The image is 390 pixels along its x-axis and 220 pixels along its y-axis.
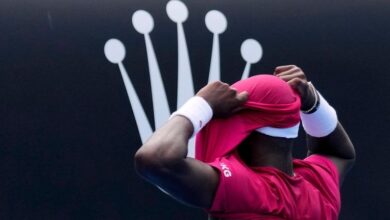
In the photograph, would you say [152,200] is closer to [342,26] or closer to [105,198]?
[105,198]

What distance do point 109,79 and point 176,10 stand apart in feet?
0.91

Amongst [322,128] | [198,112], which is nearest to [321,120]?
[322,128]

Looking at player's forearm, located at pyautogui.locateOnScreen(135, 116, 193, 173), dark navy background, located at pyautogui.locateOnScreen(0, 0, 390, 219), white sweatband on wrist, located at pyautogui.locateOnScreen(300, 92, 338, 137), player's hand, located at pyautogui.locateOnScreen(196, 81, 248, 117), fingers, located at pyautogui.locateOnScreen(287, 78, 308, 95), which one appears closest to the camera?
player's forearm, located at pyautogui.locateOnScreen(135, 116, 193, 173)

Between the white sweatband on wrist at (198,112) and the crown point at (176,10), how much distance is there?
100cm

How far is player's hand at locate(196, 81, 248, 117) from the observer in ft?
5.06

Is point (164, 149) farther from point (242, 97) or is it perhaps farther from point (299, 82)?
point (299, 82)

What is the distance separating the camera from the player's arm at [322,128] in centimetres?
173

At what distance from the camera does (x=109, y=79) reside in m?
2.47

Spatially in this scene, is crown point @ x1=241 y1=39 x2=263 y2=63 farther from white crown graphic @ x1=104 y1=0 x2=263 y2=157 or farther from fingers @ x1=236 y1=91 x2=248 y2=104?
fingers @ x1=236 y1=91 x2=248 y2=104

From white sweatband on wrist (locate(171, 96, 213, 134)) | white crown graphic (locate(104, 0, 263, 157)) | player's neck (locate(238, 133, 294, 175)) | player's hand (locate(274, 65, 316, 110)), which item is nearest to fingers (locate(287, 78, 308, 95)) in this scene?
player's hand (locate(274, 65, 316, 110))

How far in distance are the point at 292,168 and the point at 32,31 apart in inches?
40.7

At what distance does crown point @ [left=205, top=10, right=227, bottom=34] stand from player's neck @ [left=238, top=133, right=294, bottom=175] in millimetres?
940

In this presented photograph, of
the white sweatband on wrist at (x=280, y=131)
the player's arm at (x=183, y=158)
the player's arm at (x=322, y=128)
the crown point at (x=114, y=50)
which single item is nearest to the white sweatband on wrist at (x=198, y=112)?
the player's arm at (x=183, y=158)

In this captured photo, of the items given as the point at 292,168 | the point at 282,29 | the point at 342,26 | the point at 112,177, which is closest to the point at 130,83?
the point at 112,177
